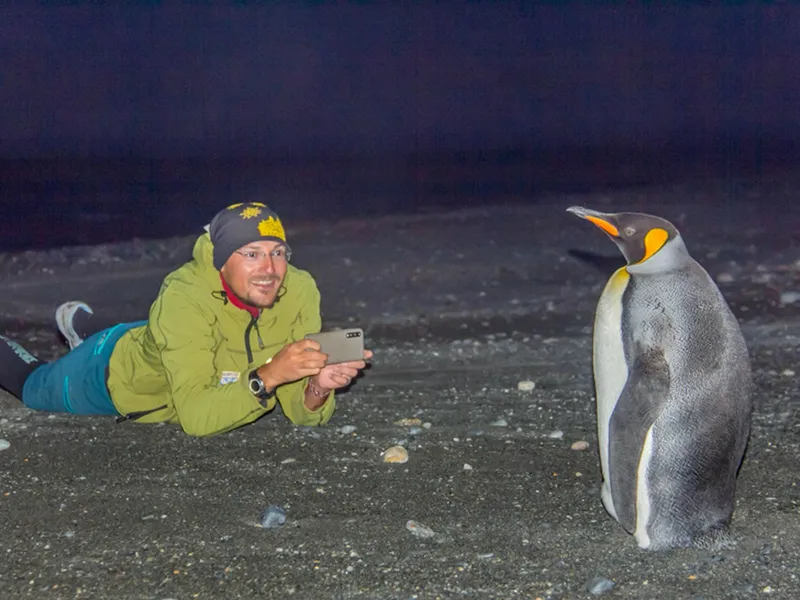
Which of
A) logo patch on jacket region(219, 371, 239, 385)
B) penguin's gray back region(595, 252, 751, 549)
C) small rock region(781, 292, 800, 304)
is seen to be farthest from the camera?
small rock region(781, 292, 800, 304)

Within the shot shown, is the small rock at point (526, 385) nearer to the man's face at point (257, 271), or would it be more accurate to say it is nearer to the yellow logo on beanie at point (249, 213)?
the man's face at point (257, 271)

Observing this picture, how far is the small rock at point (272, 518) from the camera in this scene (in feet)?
11.2

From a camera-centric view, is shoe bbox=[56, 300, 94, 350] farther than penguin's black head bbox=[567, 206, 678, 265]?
Yes

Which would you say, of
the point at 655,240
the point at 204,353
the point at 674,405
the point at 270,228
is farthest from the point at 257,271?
the point at 674,405

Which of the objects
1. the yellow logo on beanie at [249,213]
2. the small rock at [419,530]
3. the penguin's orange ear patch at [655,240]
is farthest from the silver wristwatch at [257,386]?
the penguin's orange ear patch at [655,240]

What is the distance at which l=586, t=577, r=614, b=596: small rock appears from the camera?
9.75 ft

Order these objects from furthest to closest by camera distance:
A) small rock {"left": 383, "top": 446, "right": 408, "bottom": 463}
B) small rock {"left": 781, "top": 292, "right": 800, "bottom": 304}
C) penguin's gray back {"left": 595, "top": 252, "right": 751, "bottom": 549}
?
small rock {"left": 781, "top": 292, "right": 800, "bottom": 304} → small rock {"left": 383, "top": 446, "right": 408, "bottom": 463} → penguin's gray back {"left": 595, "top": 252, "right": 751, "bottom": 549}

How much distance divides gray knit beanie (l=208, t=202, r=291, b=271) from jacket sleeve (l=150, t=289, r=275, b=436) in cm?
25

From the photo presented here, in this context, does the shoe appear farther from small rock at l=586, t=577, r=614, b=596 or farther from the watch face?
small rock at l=586, t=577, r=614, b=596

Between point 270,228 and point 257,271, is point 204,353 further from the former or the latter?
point 270,228

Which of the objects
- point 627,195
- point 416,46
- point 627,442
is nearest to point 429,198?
point 627,195

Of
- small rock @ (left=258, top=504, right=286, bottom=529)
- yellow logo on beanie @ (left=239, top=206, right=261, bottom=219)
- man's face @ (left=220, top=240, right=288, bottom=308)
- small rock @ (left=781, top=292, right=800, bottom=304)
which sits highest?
yellow logo on beanie @ (left=239, top=206, right=261, bottom=219)

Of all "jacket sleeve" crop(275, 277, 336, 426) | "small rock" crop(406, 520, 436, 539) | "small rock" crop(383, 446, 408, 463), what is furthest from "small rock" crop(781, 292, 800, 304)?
"small rock" crop(406, 520, 436, 539)

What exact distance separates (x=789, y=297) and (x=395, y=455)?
3.58m
